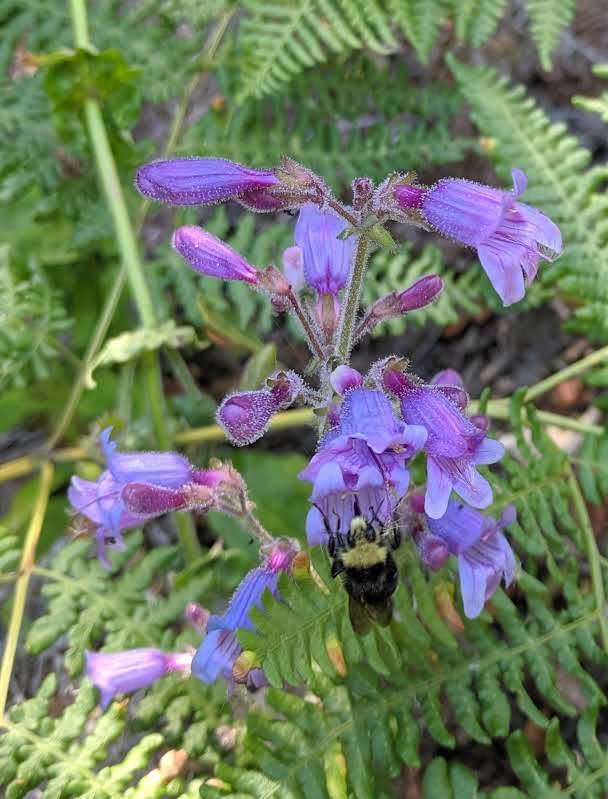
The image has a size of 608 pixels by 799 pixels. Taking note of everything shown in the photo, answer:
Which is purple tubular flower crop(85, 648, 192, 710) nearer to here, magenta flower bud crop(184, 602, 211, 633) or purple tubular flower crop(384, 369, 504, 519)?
magenta flower bud crop(184, 602, 211, 633)

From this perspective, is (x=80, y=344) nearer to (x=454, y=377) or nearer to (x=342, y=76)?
(x=342, y=76)

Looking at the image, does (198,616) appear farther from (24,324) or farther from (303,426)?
(303,426)

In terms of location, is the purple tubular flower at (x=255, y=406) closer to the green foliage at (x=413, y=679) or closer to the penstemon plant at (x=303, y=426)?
the penstemon plant at (x=303, y=426)

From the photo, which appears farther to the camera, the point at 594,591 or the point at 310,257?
the point at 594,591

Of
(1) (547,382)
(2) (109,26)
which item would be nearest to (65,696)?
(1) (547,382)

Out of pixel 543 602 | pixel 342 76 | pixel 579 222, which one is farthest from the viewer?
pixel 342 76

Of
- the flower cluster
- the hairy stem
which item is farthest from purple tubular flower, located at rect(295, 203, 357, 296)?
the hairy stem
